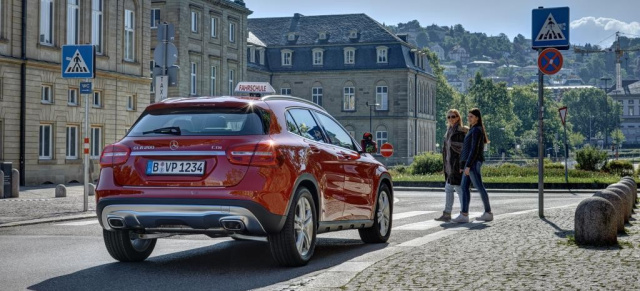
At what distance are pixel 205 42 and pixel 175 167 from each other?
55203 millimetres

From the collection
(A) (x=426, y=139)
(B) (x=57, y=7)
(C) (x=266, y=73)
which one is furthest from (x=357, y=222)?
(A) (x=426, y=139)

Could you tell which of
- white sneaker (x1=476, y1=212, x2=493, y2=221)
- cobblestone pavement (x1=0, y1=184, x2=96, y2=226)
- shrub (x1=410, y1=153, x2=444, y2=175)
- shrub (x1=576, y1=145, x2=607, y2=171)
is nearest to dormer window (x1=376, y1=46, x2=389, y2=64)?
shrub (x1=410, y1=153, x2=444, y2=175)

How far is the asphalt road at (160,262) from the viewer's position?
28.6 ft

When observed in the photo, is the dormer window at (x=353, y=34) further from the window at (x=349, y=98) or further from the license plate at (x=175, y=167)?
the license plate at (x=175, y=167)

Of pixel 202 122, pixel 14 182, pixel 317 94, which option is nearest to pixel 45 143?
pixel 14 182

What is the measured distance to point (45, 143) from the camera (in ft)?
120

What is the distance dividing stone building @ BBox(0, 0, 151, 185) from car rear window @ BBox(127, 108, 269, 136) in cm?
2532

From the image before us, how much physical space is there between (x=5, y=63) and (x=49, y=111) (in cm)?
304

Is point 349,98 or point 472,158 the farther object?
point 349,98

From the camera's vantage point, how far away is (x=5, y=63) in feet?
111

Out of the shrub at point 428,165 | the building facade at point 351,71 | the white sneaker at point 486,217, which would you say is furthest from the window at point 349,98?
the white sneaker at point 486,217

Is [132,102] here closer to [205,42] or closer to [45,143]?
[45,143]

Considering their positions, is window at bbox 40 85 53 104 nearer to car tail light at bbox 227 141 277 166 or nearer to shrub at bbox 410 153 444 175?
shrub at bbox 410 153 444 175

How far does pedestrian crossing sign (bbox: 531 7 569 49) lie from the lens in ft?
54.0
